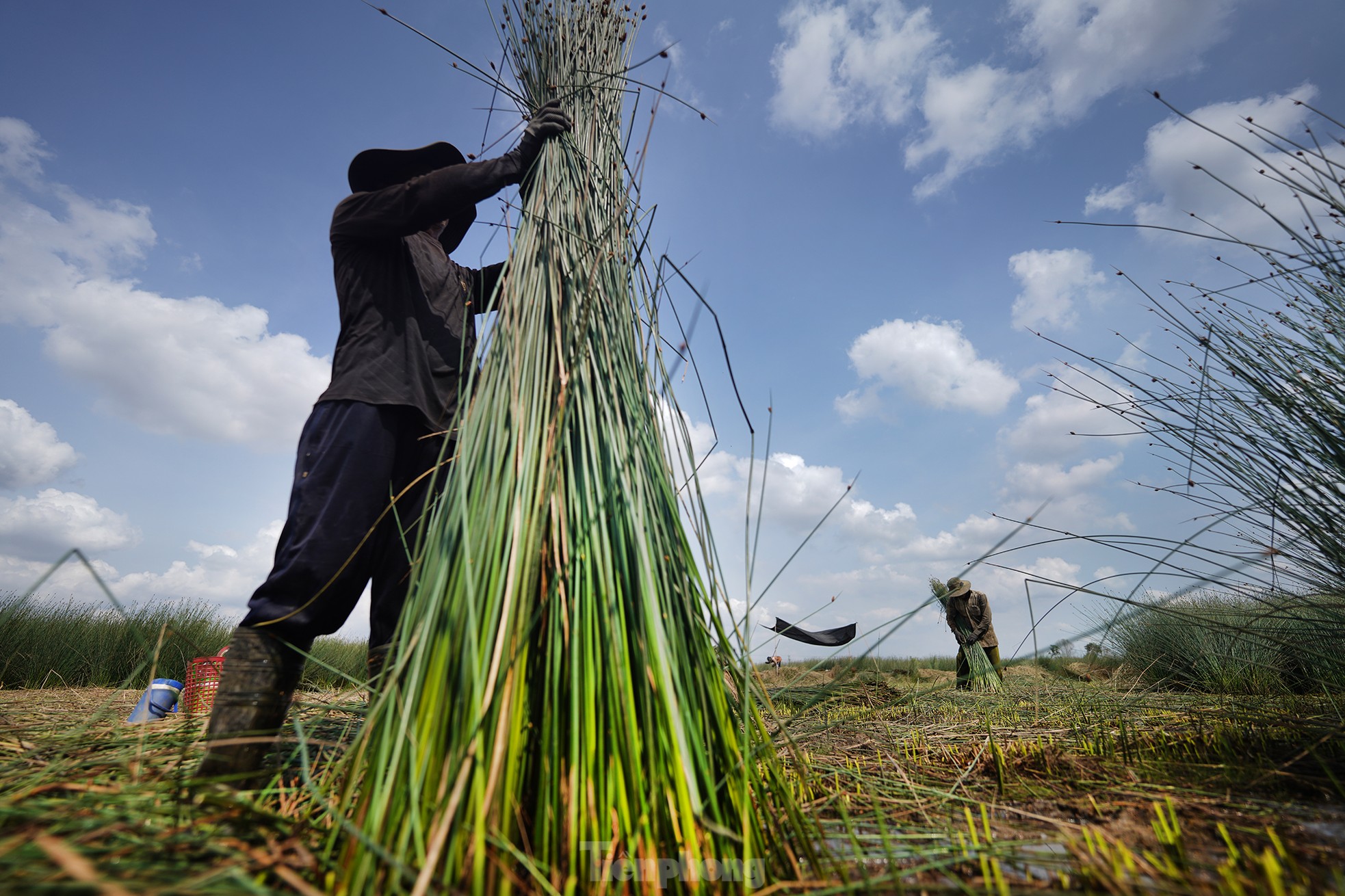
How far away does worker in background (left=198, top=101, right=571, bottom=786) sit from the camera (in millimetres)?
1251

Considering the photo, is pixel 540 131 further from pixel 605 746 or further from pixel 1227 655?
pixel 1227 655

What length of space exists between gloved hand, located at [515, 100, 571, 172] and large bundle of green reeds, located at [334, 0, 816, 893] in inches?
15.8

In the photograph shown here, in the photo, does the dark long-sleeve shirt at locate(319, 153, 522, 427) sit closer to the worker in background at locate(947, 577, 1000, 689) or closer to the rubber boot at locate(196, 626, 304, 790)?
the rubber boot at locate(196, 626, 304, 790)

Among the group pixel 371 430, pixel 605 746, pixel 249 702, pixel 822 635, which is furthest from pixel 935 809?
pixel 371 430

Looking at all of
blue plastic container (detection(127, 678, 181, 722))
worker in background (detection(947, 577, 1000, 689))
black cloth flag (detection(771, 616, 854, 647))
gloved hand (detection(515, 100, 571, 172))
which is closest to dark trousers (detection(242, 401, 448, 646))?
gloved hand (detection(515, 100, 571, 172))

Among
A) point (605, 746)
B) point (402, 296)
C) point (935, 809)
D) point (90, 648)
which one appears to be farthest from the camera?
point (90, 648)

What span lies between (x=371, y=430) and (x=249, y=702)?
66cm

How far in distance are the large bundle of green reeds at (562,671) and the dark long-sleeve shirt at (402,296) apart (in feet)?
1.70

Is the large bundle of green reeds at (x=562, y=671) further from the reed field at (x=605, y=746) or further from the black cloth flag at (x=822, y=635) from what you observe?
the black cloth flag at (x=822, y=635)

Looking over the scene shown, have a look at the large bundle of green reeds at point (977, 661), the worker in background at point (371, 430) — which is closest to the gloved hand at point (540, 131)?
the worker in background at point (371, 430)

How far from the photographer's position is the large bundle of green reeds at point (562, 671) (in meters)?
0.67

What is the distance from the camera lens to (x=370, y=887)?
1.85ft

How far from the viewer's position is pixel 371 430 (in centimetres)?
149

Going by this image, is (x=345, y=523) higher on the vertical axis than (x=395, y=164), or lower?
lower
